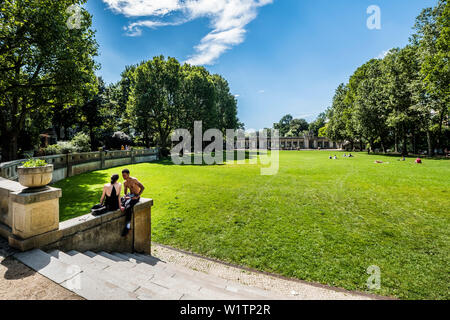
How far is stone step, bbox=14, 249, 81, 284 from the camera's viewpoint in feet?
10.9

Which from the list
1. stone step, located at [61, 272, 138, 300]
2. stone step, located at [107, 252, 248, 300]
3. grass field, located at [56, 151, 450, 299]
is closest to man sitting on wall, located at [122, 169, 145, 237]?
stone step, located at [107, 252, 248, 300]

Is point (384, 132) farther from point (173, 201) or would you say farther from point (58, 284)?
point (58, 284)

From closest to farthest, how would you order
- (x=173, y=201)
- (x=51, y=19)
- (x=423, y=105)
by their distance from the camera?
(x=173, y=201)
(x=51, y=19)
(x=423, y=105)

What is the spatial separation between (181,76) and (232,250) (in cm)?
3705

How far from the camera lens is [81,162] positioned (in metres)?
18.9

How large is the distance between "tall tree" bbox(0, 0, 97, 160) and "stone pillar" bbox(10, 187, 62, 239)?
14.0 metres

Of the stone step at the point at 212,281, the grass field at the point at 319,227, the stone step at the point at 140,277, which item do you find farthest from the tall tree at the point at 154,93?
the stone step at the point at 140,277

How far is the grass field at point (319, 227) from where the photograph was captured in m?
5.60

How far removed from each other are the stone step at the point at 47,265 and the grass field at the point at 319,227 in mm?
3750

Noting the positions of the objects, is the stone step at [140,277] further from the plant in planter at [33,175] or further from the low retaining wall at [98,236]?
the plant in planter at [33,175]

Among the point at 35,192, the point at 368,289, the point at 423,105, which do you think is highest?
the point at 423,105

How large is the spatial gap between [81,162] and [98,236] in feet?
55.4

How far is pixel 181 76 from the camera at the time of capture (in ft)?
125

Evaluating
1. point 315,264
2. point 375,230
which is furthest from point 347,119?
point 315,264
